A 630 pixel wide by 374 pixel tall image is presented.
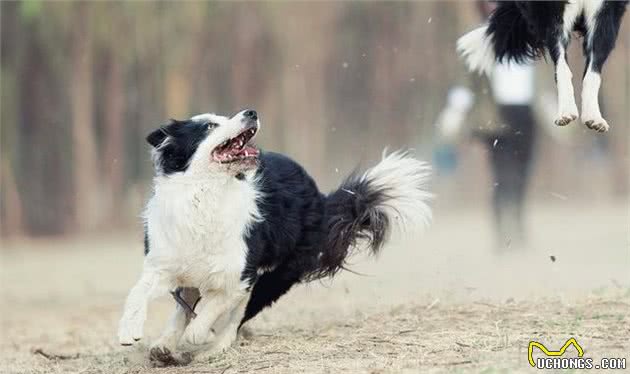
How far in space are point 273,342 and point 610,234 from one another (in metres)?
8.97

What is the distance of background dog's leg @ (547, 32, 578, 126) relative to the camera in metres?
5.83

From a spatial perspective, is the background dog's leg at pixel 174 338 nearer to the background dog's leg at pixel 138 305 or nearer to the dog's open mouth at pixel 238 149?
the background dog's leg at pixel 138 305

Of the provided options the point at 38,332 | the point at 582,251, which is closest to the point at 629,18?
the point at 582,251

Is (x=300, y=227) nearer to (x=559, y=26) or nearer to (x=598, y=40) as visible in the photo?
(x=559, y=26)

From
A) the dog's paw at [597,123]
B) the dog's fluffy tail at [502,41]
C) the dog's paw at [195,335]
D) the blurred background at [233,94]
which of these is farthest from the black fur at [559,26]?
the blurred background at [233,94]

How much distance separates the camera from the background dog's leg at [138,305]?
226 inches

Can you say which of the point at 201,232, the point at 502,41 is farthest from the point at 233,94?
the point at 201,232

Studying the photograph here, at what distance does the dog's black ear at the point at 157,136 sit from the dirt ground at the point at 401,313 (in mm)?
1214

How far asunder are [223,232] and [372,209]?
122 cm

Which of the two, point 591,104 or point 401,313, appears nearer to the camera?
point 591,104

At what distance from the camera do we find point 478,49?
7.05m

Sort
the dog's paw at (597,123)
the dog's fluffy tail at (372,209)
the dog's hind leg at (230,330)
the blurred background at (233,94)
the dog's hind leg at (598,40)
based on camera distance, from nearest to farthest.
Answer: the dog's paw at (597,123) → the dog's hind leg at (598,40) → the dog's hind leg at (230,330) → the dog's fluffy tail at (372,209) → the blurred background at (233,94)

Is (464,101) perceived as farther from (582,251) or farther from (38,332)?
(38,332)

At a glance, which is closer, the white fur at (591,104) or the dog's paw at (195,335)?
the white fur at (591,104)
